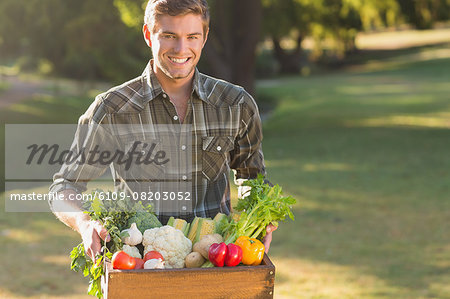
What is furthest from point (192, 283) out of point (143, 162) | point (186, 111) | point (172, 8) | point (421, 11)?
point (421, 11)

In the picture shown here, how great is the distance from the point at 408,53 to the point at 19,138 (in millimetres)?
44910

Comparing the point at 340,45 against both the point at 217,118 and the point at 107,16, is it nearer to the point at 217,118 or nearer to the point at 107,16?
the point at 107,16

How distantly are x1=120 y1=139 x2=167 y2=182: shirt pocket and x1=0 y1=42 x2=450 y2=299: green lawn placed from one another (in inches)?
147

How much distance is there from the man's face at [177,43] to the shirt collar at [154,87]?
0.32 feet

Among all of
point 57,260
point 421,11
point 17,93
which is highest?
point 421,11

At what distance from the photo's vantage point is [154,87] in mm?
3199

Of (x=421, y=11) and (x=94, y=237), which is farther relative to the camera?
(x=421, y=11)

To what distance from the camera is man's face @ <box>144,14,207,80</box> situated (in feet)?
9.86

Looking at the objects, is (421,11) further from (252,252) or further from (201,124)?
(252,252)

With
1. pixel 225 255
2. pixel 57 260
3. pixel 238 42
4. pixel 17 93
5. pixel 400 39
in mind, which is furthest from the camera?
pixel 400 39

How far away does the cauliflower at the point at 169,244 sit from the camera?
9.19ft

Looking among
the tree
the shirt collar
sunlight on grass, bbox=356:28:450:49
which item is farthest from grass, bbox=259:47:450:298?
sunlight on grass, bbox=356:28:450:49

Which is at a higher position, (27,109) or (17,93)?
(17,93)

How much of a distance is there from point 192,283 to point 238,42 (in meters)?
16.4
